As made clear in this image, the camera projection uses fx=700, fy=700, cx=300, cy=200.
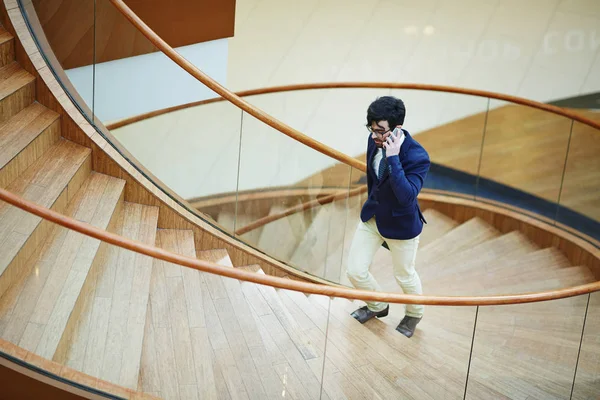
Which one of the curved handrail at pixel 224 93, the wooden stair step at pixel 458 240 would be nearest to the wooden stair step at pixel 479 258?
the wooden stair step at pixel 458 240

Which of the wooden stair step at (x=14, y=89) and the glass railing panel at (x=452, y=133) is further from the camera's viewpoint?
the glass railing panel at (x=452, y=133)

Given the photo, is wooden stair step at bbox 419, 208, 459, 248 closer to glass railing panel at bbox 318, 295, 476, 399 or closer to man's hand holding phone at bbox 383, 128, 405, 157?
man's hand holding phone at bbox 383, 128, 405, 157

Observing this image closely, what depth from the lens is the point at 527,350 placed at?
343 centimetres

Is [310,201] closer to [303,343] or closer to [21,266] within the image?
[303,343]

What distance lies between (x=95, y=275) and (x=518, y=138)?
452cm

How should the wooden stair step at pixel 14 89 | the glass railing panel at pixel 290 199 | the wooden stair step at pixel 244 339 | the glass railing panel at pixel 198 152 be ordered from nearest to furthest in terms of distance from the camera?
the wooden stair step at pixel 244 339, the wooden stair step at pixel 14 89, the glass railing panel at pixel 198 152, the glass railing panel at pixel 290 199

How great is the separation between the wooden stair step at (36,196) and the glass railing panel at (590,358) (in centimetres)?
269

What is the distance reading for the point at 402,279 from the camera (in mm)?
3965

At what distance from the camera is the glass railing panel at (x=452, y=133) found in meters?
6.41

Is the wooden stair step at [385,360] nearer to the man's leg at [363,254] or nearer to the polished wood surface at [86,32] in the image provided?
the man's leg at [363,254]

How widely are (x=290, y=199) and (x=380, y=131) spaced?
1612 mm

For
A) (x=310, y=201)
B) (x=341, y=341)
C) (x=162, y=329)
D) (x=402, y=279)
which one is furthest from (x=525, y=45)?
(x=162, y=329)

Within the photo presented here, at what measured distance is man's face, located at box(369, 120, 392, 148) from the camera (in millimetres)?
3578

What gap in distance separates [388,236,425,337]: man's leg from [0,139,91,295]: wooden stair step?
1784 mm
